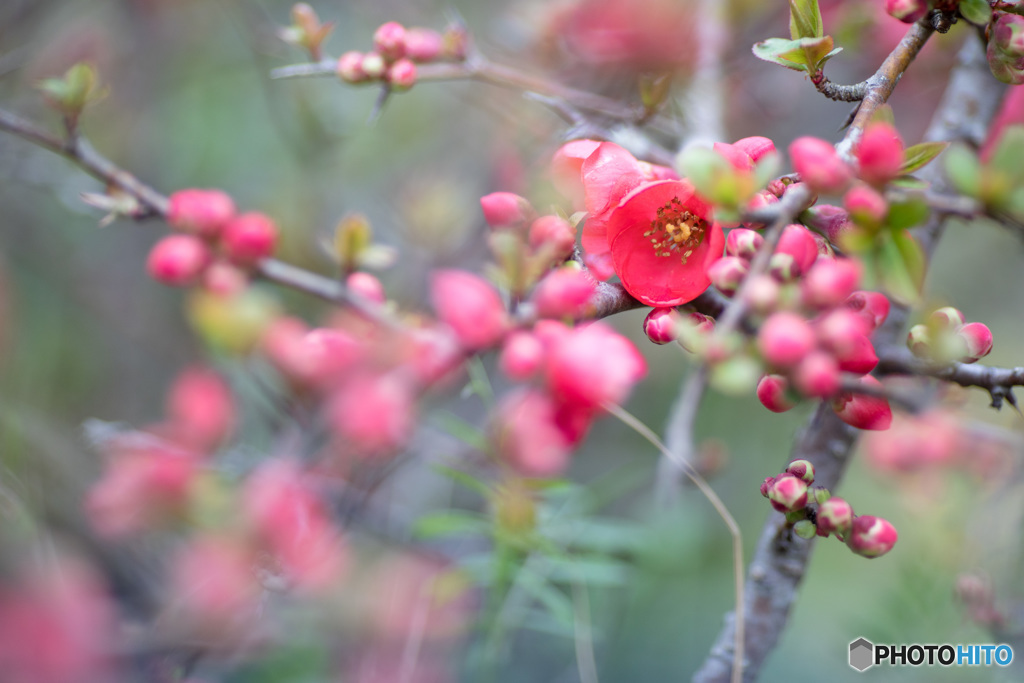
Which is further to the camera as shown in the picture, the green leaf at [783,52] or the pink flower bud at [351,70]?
the pink flower bud at [351,70]

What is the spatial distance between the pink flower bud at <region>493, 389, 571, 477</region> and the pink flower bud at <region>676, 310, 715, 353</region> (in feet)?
0.29

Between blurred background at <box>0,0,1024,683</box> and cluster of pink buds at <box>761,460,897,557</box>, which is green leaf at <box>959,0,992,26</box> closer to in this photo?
cluster of pink buds at <box>761,460,897,557</box>

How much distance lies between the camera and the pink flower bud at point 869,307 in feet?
1.39

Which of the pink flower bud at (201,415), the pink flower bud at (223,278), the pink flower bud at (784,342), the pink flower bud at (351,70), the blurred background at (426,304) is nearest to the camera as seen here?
the pink flower bud at (784,342)

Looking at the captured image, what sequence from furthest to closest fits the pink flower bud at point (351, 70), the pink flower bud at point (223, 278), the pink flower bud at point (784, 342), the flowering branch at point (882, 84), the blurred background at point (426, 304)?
the blurred background at point (426, 304)
the pink flower bud at point (351, 70)
the pink flower bud at point (223, 278)
the flowering branch at point (882, 84)
the pink flower bud at point (784, 342)

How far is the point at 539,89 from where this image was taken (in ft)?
2.70

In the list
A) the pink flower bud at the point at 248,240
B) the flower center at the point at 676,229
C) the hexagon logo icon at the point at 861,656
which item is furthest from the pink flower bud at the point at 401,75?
the hexagon logo icon at the point at 861,656

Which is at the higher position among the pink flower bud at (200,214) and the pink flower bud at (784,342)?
the pink flower bud at (784,342)

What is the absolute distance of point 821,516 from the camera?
0.47 meters

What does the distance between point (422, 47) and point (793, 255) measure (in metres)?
0.49

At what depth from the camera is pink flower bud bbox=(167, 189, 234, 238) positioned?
1.93 ft

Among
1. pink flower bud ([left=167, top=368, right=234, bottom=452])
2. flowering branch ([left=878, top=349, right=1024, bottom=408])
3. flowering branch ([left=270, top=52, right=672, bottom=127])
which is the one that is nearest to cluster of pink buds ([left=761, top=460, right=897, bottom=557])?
flowering branch ([left=878, top=349, right=1024, bottom=408])

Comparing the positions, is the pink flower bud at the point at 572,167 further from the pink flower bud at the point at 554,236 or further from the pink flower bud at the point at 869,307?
the pink flower bud at the point at 869,307

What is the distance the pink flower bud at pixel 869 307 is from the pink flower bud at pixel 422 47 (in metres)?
0.50
